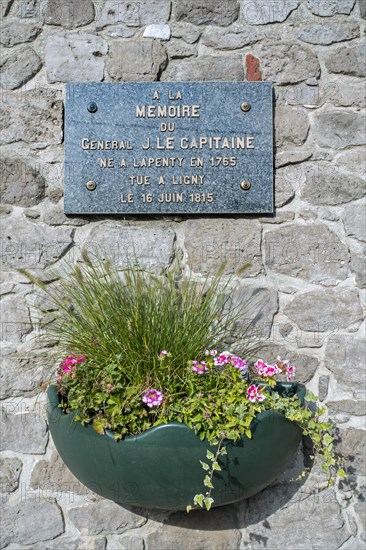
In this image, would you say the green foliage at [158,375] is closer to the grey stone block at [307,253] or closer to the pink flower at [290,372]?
the pink flower at [290,372]

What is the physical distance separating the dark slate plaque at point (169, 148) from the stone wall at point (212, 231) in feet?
0.22

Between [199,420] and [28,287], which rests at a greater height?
[28,287]

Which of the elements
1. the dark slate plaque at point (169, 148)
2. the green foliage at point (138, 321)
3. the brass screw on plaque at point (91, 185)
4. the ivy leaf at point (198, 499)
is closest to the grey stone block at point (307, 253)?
the dark slate plaque at point (169, 148)

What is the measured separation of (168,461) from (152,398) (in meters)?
0.22

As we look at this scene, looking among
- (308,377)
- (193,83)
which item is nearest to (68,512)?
(308,377)

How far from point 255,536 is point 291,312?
935 mm

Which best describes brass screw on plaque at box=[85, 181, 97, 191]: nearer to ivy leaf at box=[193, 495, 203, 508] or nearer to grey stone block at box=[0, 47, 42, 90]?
grey stone block at box=[0, 47, 42, 90]

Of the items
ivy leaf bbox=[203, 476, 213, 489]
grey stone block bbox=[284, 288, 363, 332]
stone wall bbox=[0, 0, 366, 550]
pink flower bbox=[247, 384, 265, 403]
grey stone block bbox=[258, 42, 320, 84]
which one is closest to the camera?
ivy leaf bbox=[203, 476, 213, 489]

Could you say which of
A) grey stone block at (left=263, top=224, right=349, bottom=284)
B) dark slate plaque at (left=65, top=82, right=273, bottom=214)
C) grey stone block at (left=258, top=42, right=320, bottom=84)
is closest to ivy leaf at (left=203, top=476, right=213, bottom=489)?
grey stone block at (left=263, top=224, right=349, bottom=284)

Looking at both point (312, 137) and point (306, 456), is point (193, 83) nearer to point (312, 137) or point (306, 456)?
point (312, 137)

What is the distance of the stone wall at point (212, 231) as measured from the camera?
2.45 metres

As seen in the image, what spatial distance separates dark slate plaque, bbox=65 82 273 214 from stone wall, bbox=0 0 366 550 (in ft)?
0.22

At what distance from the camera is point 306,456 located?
248 cm

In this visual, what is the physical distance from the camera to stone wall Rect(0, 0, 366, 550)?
8.02ft
